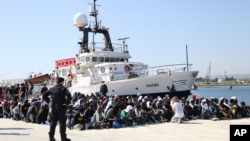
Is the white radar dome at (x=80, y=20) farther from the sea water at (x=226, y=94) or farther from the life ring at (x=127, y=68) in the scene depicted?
the sea water at (x=226, y=94)

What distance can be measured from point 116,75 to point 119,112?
1292cm

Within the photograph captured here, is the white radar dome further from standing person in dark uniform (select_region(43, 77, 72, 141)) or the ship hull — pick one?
standing person in dark uniform (select_region(43, 77, 72, 141))

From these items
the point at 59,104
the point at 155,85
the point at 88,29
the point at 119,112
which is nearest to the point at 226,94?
the point at 88,29

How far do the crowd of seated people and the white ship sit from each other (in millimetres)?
8940

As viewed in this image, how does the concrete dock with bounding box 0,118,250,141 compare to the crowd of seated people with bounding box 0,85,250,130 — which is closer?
the concrete dock with bounding box 0,118,250,141

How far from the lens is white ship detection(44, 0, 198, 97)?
83.1 feet

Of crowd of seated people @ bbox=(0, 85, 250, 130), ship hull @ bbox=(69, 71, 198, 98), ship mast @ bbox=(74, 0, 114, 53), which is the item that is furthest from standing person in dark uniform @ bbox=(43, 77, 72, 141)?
ship mast @ bbox=(74, 0, 114, 53)

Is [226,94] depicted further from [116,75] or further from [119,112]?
[119,112]

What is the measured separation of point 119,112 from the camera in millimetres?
13672

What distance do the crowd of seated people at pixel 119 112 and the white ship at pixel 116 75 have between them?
894cm

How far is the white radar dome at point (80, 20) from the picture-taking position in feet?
109

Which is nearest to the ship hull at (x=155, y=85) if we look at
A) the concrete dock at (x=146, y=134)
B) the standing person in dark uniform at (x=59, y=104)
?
the concrete dock at (x=146, y=134)

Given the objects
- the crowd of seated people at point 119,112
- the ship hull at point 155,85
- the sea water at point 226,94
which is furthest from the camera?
the sea water at point 226,94

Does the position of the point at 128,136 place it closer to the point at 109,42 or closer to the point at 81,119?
the point at 81,119
